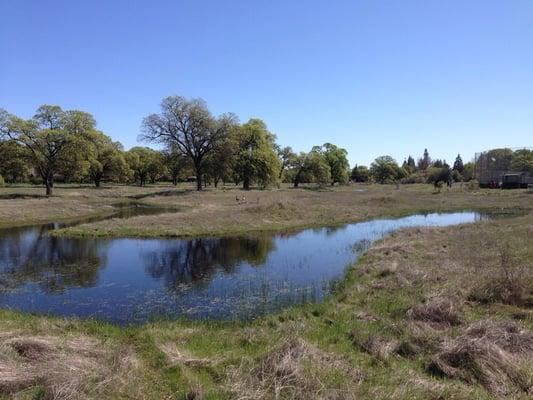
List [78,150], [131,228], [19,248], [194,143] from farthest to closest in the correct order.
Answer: [194,143] < [78,150] < [131,228] < [19,248]

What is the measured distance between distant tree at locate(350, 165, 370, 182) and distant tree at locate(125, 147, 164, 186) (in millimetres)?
92017

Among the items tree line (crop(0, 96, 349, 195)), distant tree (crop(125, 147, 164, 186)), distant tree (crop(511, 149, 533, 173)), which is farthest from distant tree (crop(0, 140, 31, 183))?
distant tree (crop(511, 149, 533, 173))

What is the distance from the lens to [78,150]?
202ft

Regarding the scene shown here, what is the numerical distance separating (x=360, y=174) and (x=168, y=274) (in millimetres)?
163624

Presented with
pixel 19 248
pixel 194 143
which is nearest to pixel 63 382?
pixel 19 248

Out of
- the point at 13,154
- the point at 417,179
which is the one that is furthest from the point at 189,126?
the point at 417,179

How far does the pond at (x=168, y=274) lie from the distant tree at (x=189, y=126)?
43.3 m

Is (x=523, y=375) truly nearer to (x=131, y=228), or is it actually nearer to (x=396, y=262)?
(x=396, y=262)

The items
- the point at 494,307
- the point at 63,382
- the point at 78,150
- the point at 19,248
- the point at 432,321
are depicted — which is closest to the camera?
the point at 63,382

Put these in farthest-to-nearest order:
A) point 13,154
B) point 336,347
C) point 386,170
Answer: point 386,170, point 13,154, point 336,347

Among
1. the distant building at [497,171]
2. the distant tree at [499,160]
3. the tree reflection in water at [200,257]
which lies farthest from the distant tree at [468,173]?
the tree reflection in water at [200,257]

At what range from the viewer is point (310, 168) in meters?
110

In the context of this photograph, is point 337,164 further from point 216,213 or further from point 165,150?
point 216,213

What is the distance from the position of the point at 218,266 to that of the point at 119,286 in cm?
555
